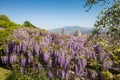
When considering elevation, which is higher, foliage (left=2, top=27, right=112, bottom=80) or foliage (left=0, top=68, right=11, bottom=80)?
foliage (left=2, top=27, right=112, bottom=80)

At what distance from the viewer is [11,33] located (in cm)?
1544

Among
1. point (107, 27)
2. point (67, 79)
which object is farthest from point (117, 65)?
point (67, 79)

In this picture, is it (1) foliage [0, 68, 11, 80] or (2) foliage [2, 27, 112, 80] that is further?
(1) foliage [0, 68, 11, 80]

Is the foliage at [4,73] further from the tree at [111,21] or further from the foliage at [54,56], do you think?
the tree at [111,21]

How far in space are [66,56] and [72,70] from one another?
1.01 m

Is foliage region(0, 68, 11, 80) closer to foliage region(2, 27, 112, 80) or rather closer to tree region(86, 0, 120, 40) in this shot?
foliage region(2, 27, 112, 80)

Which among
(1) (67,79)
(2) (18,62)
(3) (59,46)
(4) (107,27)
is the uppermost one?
(4) (107,27)

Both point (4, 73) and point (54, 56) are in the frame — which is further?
point (4, 73)

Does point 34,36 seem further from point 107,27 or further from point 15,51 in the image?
point 107,27

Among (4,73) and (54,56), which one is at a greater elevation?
(54,56)

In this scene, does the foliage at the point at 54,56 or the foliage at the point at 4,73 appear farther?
the foliage at the point at 4,73

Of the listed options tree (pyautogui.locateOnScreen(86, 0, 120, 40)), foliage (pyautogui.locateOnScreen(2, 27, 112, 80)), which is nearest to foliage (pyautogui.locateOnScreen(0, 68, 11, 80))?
foliage (pyautogui.locateOnScreen(2, 27, 112, 80))

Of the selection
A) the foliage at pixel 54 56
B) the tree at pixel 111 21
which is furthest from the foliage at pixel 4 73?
the tree at pixel 111 21

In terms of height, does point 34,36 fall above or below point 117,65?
above
